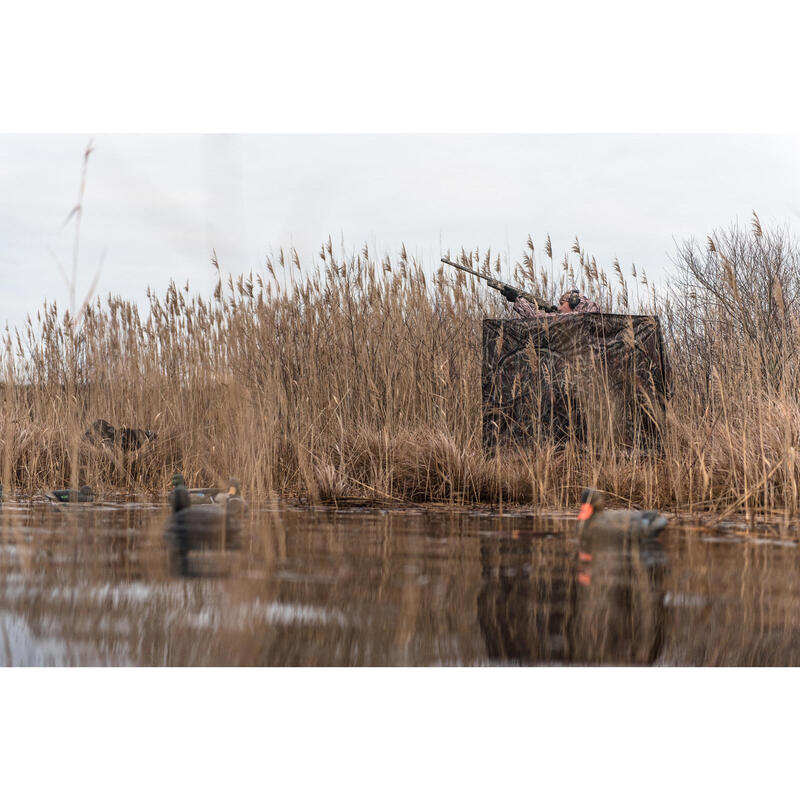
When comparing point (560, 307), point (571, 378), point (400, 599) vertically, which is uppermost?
point (560, 307)

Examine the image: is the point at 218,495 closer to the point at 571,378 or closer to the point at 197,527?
the point at 197,527

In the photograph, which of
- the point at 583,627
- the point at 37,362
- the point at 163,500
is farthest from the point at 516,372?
the point at 37,362

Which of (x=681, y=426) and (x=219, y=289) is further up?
(x=219, y=289)

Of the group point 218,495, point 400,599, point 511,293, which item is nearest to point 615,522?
point 400,599

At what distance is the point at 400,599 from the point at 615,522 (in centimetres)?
102

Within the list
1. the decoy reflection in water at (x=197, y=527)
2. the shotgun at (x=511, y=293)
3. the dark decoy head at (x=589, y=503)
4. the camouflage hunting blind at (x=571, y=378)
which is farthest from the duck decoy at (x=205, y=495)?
the shotgun at (x=511, y=293)

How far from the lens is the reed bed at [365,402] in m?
3.52

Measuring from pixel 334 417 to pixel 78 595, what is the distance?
2517mm

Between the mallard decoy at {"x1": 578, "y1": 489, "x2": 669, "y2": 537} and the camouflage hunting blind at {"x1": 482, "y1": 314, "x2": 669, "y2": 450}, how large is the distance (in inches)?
53.4

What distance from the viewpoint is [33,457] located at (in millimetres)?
4391

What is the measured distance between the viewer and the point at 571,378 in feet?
13.2

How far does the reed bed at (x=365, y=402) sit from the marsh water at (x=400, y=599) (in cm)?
82

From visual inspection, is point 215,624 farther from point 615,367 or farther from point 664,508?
point 615,367

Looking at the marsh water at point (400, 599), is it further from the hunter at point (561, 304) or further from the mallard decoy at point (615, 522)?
the hunter at point (561, 304)
